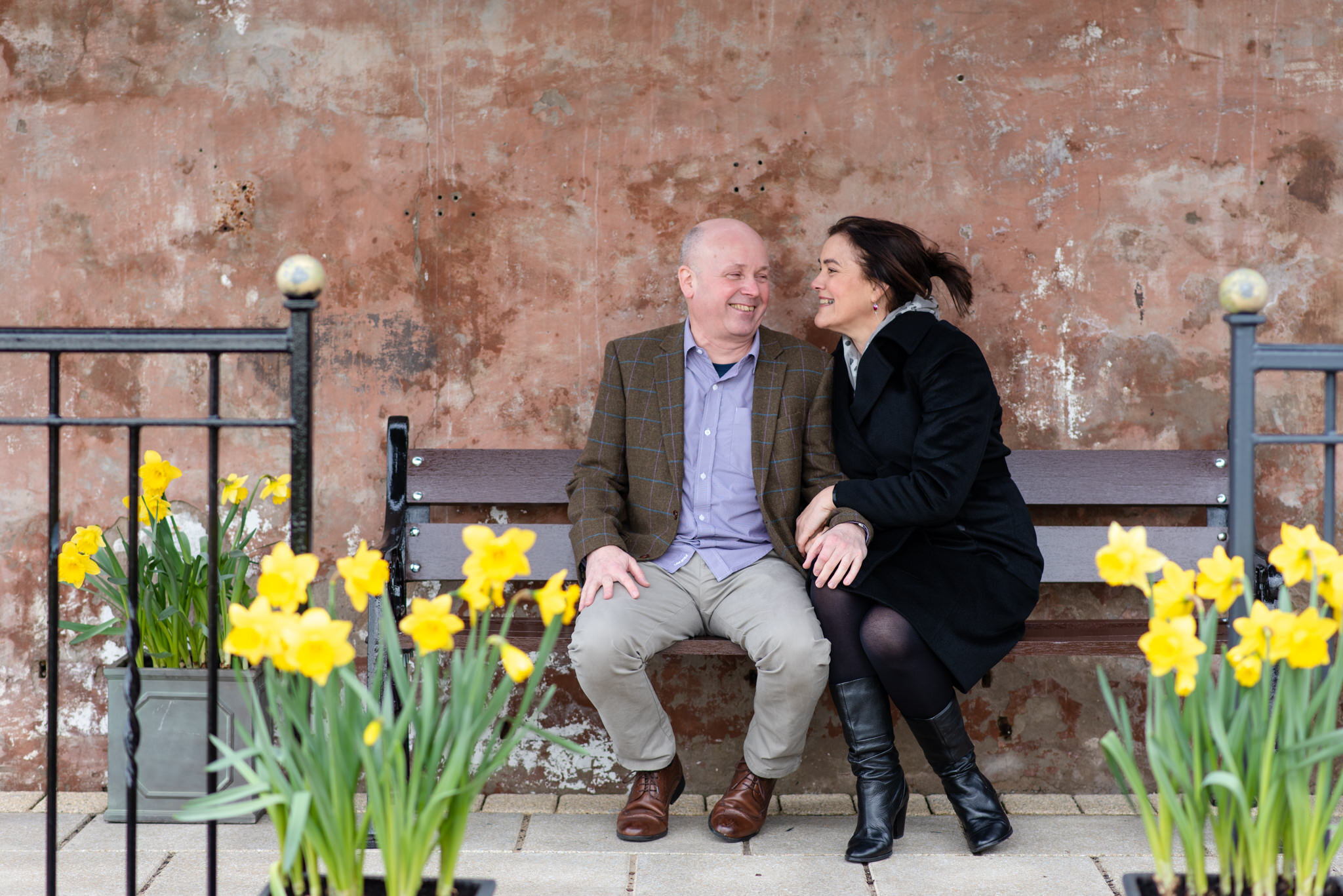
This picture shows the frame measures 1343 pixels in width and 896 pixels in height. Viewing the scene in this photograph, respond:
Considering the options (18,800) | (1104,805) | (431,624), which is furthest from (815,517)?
(18,800)

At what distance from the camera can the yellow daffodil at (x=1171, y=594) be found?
5.16 feet

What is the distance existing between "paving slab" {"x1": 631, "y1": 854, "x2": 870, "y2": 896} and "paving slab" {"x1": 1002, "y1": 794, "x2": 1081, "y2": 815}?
68cm

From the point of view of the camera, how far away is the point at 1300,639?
5.01 ft

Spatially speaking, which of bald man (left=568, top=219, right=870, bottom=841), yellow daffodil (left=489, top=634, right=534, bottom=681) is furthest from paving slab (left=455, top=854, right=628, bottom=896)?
yellow daffodil (left=489, top=634, right=534, bottom=681)

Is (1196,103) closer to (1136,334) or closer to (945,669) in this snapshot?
(1136,334)

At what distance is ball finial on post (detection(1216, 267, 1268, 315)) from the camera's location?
1753 mm

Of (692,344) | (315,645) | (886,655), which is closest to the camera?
(315,645)

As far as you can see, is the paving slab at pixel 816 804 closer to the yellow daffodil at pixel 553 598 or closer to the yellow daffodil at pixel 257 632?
the yellow daffodil at pixel 553 598

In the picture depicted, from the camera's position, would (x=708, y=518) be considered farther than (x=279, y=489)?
Yes

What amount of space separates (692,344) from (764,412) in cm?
27

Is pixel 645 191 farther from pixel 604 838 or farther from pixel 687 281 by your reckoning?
pixel 604 838

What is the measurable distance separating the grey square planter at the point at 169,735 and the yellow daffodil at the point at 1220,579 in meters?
2.15

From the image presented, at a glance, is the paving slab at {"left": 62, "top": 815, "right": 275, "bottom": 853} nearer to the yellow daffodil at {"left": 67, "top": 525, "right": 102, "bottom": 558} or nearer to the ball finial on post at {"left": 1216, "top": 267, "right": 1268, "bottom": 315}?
the yellow daffodil at {"left": 67, "top": 525, "right": 102, "bottom": 558}

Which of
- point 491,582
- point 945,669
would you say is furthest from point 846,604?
point 491,582
